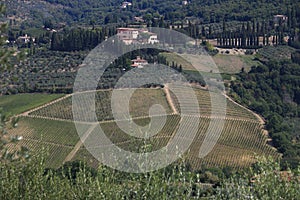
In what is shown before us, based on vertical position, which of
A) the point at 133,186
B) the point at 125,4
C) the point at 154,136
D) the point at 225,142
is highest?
the point at 125,4

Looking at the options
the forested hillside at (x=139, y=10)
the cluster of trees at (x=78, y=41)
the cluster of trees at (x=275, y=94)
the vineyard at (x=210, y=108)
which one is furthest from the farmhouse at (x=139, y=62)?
the forested hillside at (x=139, y=10)

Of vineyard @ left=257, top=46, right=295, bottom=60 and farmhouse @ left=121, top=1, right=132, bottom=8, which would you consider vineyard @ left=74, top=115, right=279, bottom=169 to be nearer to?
vineyard @ left=257, top=46, right=295, bottom=60

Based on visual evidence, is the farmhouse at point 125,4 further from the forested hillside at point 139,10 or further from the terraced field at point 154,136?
the terraced field at point 154,136

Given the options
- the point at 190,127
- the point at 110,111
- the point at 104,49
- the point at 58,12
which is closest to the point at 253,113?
the point at 190,127

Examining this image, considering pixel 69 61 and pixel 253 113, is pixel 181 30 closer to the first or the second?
pixel 69 61

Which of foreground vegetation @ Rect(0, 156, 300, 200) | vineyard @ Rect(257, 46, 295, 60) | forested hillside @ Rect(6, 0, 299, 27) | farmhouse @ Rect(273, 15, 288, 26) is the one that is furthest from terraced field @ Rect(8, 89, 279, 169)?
forested hillside @ Rect(6, 0, 299, 27)

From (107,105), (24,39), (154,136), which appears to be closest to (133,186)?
(154,136)

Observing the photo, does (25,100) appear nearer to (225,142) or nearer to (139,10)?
(225,142)
